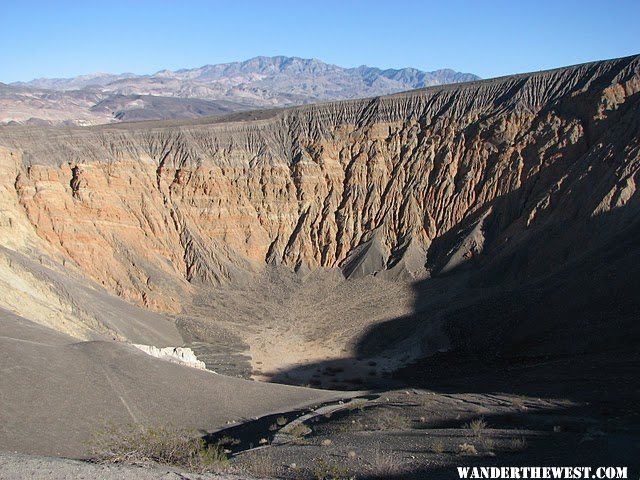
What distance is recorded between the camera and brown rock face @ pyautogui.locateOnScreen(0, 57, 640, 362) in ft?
145

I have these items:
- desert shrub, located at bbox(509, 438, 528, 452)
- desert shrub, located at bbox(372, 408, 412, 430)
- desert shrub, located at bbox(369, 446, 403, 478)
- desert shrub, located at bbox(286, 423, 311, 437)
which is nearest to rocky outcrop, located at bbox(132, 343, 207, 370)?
desert shrub, located at bbox(286, 423, 311, 437)

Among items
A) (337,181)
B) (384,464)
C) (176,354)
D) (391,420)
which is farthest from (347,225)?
(384,464)

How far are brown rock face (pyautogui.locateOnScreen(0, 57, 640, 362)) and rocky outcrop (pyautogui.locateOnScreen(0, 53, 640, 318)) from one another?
12 cm

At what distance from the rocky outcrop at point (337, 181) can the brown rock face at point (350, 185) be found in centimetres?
12

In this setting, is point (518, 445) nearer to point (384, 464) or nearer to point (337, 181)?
point (384, 464)

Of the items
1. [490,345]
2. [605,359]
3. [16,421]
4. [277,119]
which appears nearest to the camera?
[16,421]

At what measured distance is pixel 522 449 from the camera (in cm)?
1389

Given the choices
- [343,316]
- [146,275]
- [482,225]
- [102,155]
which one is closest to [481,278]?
[482,225]

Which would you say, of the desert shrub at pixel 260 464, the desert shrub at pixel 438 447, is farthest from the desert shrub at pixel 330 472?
the desert shrub at pixel 438 447

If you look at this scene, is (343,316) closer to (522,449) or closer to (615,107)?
(615,107)

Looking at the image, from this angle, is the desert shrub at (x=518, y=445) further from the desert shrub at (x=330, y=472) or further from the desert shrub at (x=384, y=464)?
the desert shrub at (x=330, y=472)

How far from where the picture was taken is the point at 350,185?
56.0 metres

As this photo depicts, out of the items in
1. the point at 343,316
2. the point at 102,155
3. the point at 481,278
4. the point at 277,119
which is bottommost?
the point at 343,316

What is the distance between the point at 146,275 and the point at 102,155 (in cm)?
1107
